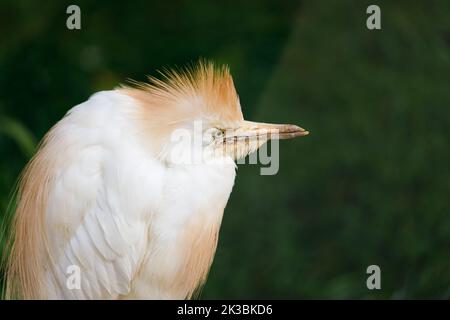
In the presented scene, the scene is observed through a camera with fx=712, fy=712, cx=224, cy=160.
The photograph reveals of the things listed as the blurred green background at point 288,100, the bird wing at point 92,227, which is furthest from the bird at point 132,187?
the blurred green background at point 288,100

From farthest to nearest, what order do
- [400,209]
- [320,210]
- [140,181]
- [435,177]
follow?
1. [320,210]
2. [400,209]
3. [435,177]
4. [140,181]

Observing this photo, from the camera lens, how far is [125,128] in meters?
1.28

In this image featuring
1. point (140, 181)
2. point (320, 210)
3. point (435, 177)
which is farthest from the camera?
point (320, 210)

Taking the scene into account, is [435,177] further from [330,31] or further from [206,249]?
[206,249]

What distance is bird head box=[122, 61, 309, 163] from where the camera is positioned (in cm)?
127

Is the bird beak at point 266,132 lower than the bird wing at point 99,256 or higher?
higher

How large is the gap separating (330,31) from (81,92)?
2.63 ft

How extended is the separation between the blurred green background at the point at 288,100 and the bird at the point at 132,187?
0.71 m

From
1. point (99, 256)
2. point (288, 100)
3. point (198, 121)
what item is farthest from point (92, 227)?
point (288, 100)

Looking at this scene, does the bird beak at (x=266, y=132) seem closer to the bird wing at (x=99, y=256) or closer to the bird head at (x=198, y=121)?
the bird head at (x=198, y=121)

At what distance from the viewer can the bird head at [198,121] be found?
1267 mm

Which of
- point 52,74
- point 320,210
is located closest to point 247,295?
point 320,210

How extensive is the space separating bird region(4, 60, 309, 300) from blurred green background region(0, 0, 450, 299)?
2.32ft
